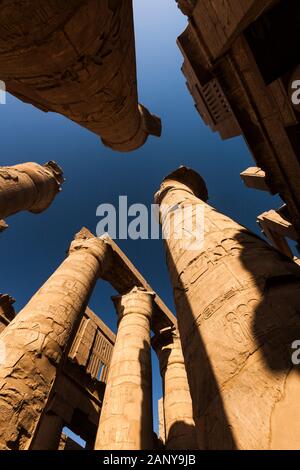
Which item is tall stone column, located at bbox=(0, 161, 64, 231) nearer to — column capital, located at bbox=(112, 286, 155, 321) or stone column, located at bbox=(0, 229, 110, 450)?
stone column, located at bbox=(0, 229, 110, 450)

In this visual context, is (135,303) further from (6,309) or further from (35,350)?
(6,309)

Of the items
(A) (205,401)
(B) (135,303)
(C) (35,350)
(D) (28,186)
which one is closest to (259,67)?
(A) (205,401)

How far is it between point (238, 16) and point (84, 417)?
1383 centimetres

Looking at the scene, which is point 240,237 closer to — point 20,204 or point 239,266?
point 239,266

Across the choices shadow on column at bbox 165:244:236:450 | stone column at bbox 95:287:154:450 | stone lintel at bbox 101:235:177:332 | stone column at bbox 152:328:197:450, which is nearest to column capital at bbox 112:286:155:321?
stone column at bbox 95:287:154:450

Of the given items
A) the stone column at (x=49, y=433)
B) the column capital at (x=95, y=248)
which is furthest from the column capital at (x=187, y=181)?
the stone column at (x=49, y=433)

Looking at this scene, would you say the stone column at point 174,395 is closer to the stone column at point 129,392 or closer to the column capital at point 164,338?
the column capital at point 164,338

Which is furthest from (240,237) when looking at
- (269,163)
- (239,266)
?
(269,163)

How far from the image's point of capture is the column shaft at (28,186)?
8.55 meters

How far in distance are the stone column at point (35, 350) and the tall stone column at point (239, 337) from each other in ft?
9.66

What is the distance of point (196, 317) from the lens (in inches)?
112

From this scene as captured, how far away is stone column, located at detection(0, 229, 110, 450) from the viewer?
4.07 metres
